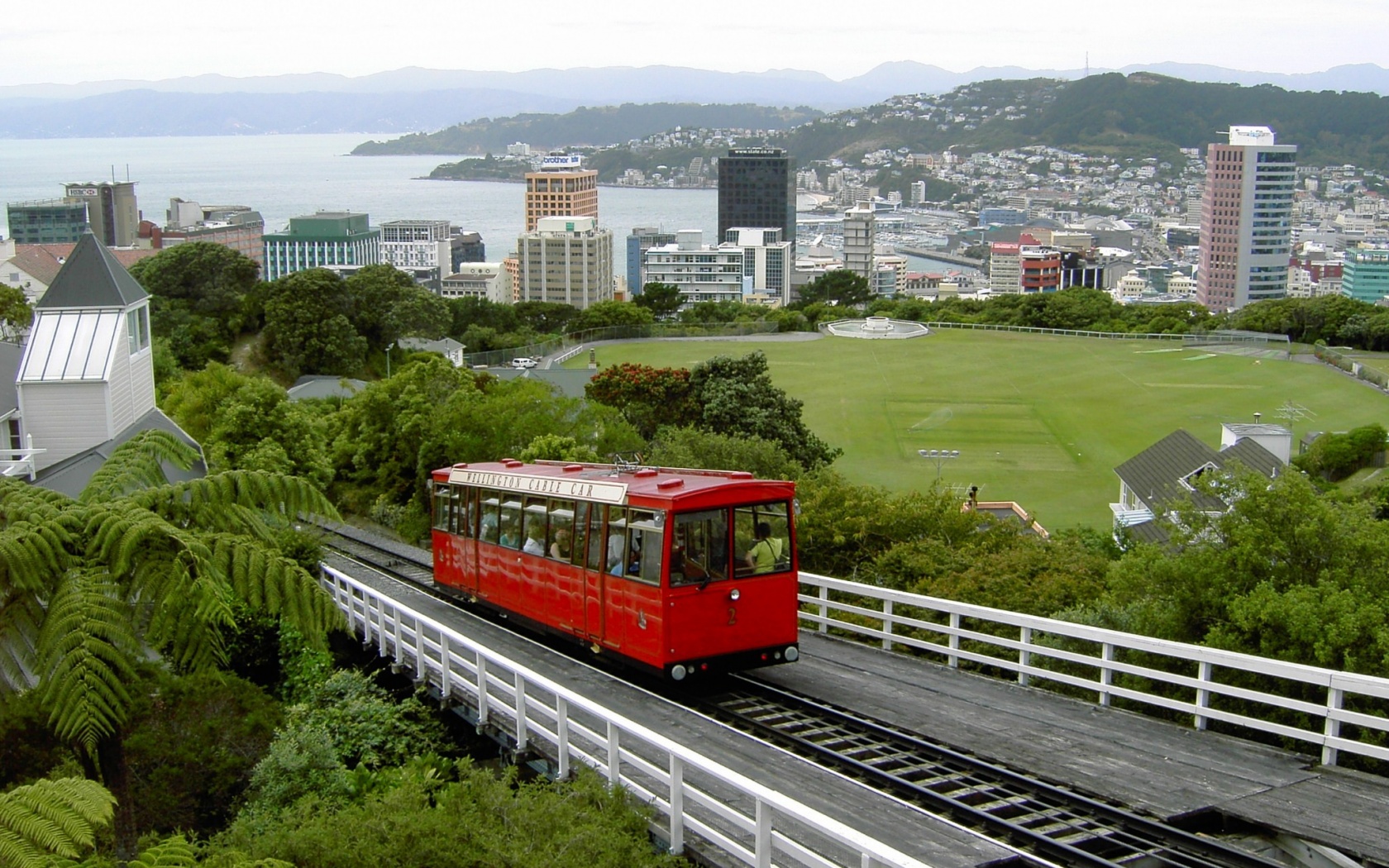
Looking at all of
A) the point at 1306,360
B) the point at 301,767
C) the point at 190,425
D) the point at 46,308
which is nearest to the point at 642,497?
the point at 301,767

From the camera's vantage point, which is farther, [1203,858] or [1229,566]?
[1229,566]

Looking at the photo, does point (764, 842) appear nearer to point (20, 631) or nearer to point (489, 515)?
point (20, 631)

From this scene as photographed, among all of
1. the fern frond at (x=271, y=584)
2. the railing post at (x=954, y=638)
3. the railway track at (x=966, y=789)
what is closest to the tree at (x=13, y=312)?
the fern frond at (x=271, y=584)

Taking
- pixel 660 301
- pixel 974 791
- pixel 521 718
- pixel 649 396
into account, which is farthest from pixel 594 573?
pixel 660 301

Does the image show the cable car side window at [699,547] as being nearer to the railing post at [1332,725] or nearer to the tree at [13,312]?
the railing post at [1332,725]

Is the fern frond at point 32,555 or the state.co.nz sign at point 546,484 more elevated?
the fern frond at point 32,555

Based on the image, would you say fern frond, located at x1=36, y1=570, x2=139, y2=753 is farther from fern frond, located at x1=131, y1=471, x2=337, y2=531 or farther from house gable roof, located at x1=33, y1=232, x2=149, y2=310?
house gable roof, located at x1=33, y1=232, x2=149, y2=310

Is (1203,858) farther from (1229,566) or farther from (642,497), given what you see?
(642,497)
